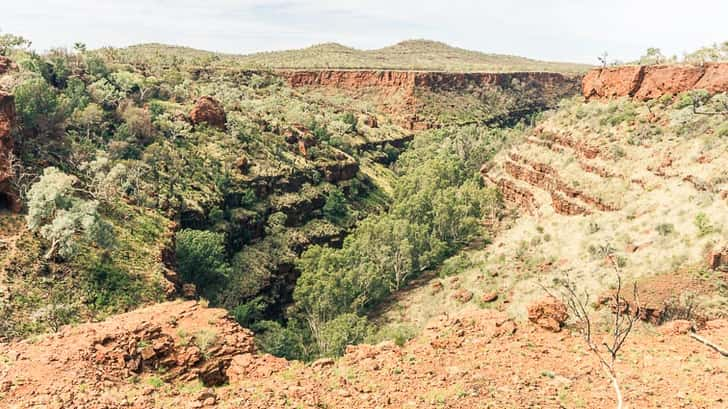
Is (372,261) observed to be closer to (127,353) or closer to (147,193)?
(147,193)

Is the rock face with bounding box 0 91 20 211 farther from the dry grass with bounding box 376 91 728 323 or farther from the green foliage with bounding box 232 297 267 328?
the dry grass with bounding box 376 91 728 323

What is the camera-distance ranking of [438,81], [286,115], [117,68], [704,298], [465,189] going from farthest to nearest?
[438,81] → [286,115] → [117,68] → [465,189] → [704,298]

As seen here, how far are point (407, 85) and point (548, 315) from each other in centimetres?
12396

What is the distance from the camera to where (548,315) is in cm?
1748

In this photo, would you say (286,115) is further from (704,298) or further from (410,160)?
(704,298)

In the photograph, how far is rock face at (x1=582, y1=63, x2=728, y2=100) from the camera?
170 feet

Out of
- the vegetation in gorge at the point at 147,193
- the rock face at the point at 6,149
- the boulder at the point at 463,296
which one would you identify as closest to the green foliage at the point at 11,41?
the vegetation in gorge at the point at 147,193

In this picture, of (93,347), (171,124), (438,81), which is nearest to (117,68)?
(171,124)

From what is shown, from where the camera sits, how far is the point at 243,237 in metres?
52.5

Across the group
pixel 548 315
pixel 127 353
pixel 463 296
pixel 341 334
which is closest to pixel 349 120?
pixel 463 296

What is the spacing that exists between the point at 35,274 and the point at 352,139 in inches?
2879

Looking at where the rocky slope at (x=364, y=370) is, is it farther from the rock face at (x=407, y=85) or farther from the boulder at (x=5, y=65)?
the rock face at (x=407, y=85)

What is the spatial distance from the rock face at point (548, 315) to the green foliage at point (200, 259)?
30704 millimetres

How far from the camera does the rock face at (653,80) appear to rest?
170 feet
